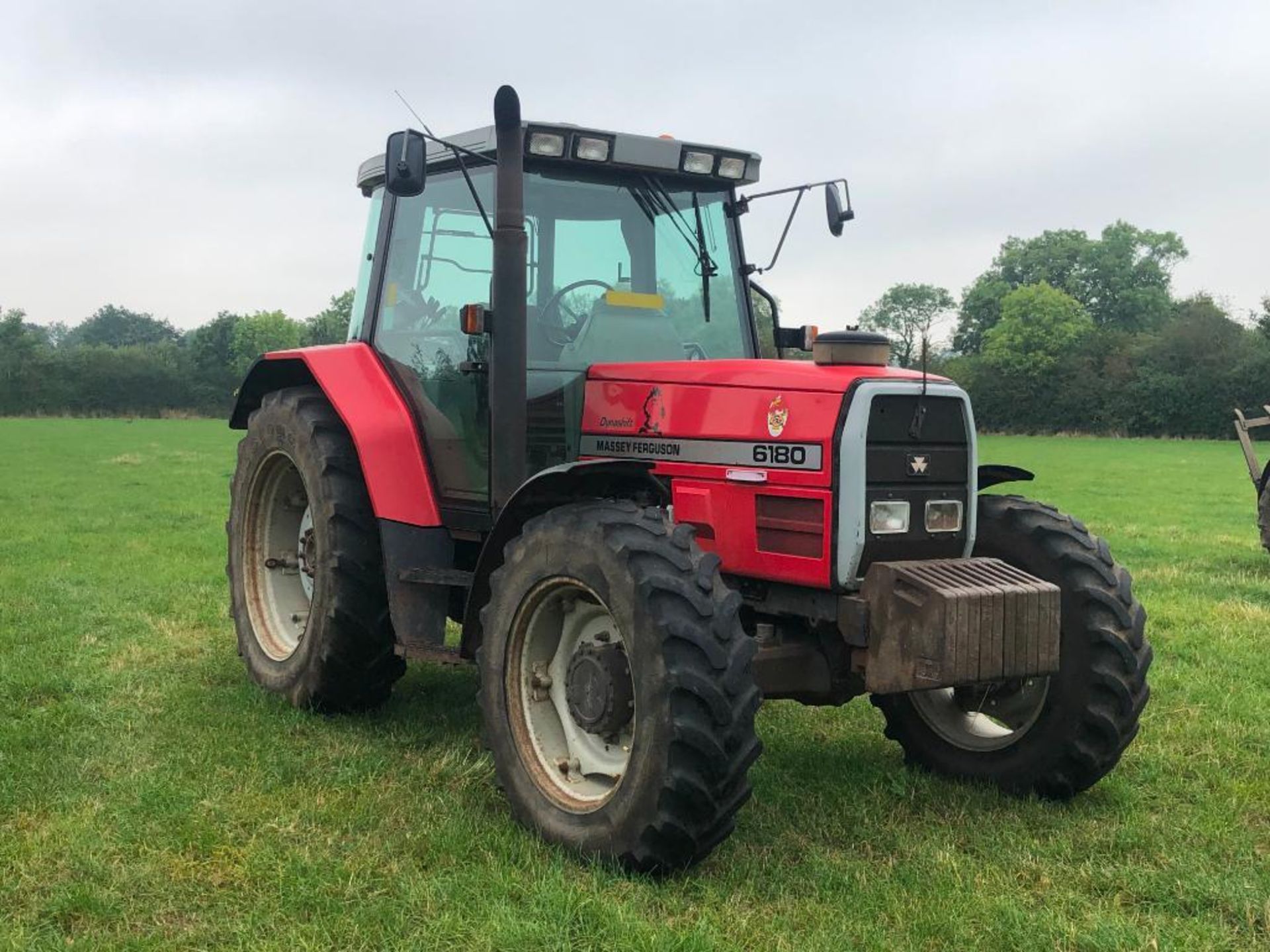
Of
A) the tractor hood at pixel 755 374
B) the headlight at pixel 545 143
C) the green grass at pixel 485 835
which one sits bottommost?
the green grass at pixel 485 835

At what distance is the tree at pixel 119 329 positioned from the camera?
122 meters

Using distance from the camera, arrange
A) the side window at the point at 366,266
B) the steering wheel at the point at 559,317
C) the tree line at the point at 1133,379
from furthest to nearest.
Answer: the tree line at the point at 1133,379 < the side window at the point at 366,266 < the steering wheel at the point at 559,317

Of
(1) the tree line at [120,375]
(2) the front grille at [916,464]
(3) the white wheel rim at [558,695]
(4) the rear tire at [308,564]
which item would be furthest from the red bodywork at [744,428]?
(1) the tree line at [120,375]

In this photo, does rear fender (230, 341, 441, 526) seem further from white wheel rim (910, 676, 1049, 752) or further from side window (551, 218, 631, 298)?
white wheel rim (910, 676, 1049, 752)

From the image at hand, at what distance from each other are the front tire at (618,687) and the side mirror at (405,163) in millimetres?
1291

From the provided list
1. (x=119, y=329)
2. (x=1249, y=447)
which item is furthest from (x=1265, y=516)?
(x=119, y=329)

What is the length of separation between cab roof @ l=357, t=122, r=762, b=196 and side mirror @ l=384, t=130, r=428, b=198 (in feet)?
2.32

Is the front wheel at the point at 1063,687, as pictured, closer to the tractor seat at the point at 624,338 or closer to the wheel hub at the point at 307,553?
the tractor seat at the point at 624,338

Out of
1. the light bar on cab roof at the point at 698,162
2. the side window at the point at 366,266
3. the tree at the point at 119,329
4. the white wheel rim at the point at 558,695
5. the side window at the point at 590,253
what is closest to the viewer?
A: the white wheel rim at the point at 558,695

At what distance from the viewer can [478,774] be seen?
190 inches

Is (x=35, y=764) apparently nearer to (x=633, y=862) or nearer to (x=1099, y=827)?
(x=633, y=862)

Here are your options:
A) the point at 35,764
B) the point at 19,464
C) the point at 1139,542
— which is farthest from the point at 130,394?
the point at 35,764

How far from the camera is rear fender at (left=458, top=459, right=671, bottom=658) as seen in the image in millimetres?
4191

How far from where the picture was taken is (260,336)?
281ft
